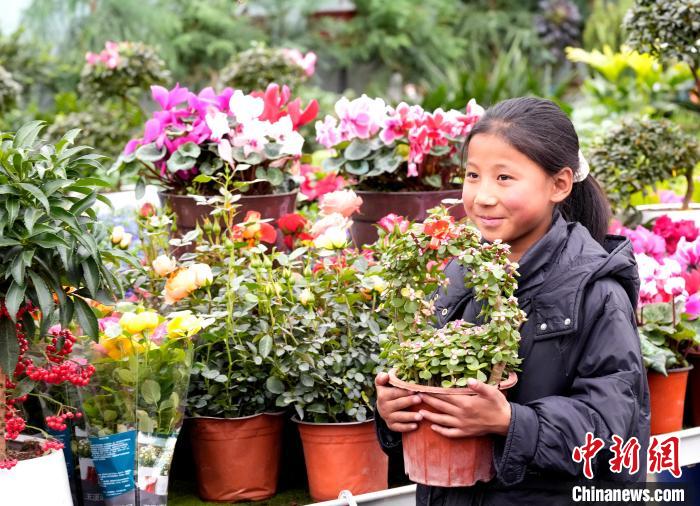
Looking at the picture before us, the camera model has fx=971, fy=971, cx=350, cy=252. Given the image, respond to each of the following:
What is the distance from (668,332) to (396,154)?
2.96ft

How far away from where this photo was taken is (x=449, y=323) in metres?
1.61

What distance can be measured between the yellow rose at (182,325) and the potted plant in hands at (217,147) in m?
0.71

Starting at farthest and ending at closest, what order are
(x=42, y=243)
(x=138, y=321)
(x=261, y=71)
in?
1. (x=261, y=71)
2. (x=138, y=321)
3. (x=42, y=243)

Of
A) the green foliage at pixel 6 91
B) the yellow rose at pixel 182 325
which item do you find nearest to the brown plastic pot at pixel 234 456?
the yellow rose at pixel 182 325

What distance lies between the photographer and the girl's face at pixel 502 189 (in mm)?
1698

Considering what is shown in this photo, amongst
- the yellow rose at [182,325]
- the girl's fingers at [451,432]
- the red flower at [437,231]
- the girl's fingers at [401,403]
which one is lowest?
the girl's fingers at [451,432]

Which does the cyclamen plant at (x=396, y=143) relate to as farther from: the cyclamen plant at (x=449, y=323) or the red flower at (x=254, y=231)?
the cyclamen plant at (x=449, y=323)

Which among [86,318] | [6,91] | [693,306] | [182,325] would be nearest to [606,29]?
[6,91]

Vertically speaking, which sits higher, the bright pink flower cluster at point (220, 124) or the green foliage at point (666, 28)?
the green foliage at point (666, 28)

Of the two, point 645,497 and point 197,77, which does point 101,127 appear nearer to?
point 645,497

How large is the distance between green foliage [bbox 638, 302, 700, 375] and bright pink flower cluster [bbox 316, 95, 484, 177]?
2.37 feet

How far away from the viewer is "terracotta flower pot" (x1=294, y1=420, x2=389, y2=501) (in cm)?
214

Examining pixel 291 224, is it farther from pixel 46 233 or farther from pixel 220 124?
pixel 46 233

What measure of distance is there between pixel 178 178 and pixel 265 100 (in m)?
0.32
